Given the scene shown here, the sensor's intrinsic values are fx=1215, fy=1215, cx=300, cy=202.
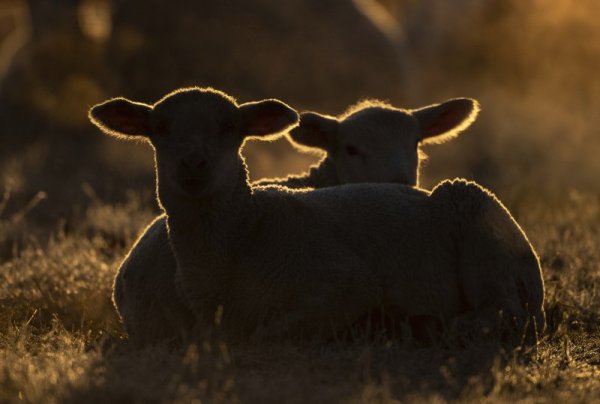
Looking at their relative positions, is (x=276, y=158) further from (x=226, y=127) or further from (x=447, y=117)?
(x=226, y=127)

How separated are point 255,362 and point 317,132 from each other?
386 cm

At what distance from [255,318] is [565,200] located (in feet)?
22.2

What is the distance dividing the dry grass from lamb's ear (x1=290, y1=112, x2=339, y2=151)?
1.97 meters

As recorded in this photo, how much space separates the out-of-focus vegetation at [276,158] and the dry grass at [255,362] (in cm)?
2

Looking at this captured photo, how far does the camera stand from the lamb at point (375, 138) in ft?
29.0

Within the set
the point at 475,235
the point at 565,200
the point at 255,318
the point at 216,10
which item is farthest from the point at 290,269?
the point at 216,10

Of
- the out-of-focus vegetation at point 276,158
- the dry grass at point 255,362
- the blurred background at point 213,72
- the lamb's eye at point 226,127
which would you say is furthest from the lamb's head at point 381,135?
the blurred background at point 213,72

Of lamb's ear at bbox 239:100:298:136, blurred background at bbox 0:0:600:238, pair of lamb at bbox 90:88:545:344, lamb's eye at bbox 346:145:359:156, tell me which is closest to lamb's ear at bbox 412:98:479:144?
lamb's eye at bbox 346:145:359:156

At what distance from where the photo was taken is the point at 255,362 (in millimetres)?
5703

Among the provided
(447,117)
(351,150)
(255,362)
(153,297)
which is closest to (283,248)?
(153,297)

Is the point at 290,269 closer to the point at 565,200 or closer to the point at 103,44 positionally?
the point at 565,200

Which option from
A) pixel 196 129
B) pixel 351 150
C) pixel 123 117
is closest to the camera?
pixel 196 129

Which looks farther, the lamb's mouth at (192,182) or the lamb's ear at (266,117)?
the lamb's ear at (266,117)

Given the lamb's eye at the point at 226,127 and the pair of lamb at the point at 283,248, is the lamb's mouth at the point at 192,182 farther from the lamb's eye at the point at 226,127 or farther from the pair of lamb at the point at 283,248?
the lamb's eye at the point at 226,127
